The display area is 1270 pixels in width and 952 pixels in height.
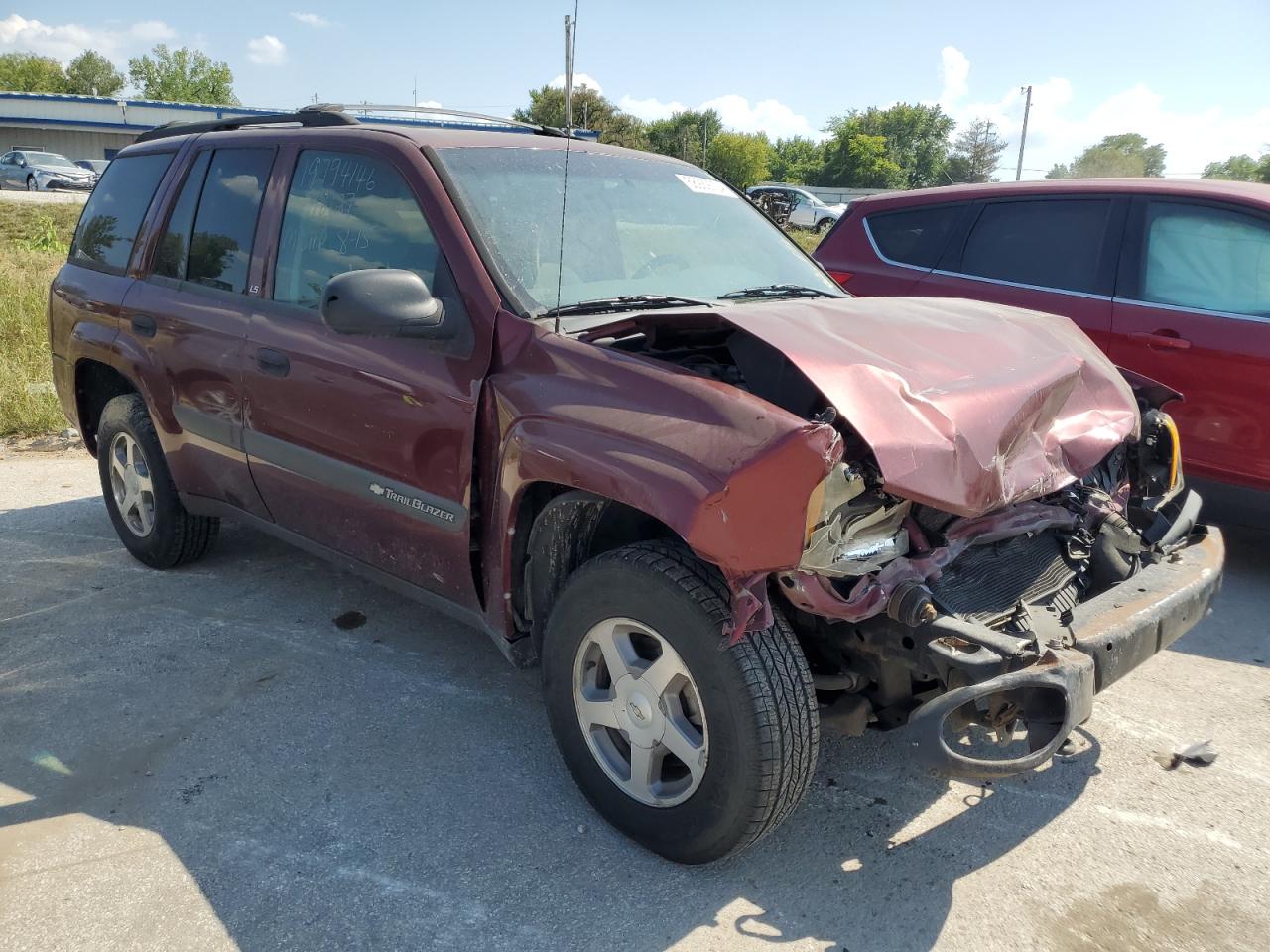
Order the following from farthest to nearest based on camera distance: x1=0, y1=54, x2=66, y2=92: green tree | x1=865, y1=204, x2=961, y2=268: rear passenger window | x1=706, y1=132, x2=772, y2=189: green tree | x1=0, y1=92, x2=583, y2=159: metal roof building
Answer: x1=0, y1=54, x2=66, y2=92: green tree, x1=706, y1=132, x2=772, y2=189: green tree, x1=0, y1=92, x2=583, y2=159: metal roof building, x1=865, y1=204, x2=961, y2=268: rear passenger window

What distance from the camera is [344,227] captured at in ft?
10.8

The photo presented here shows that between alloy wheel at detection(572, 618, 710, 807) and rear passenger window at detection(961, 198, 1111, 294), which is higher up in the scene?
rear passenger window at detection(961, 198, 1111, 294)

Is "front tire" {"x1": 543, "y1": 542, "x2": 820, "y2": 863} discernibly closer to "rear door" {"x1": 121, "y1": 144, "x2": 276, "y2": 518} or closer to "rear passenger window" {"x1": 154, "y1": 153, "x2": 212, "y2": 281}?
"rear door" {"x1": 121, "y1": 144, "x2": 276, "y2": 518}

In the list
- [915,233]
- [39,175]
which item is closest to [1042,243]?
[915,233]

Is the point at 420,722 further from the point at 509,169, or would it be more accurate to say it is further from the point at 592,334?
the point at 509,169

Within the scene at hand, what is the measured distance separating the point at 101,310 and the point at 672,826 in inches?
143

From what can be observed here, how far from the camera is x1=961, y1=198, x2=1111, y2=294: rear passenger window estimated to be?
4938 millimetres

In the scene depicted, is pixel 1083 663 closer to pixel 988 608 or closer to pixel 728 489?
pixel 988 608

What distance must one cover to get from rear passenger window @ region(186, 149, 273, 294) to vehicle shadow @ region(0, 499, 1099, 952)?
1.47 metres

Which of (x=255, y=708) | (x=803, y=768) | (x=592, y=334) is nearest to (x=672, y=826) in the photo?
(x=803, y=768)

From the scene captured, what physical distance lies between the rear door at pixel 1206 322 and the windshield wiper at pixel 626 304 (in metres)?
2.75

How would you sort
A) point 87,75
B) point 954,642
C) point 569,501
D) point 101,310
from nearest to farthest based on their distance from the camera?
point 954,642 → point 569,501 → point 101,310 → point 87,75

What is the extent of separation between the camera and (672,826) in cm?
248

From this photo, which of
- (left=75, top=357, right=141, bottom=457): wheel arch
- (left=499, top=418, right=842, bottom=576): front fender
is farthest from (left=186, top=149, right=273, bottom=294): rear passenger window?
(left=499, top=418, right=842, bottom=576): front fender
